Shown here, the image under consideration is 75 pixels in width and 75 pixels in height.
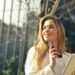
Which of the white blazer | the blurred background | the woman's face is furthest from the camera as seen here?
the blurred background

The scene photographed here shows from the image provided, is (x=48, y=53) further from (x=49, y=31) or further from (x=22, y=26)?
(x=22, y=26)

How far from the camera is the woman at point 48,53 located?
1.07 m

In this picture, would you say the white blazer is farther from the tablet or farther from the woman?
the tablet

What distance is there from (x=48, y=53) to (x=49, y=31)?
5.3 inches

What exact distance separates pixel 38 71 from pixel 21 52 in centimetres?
88

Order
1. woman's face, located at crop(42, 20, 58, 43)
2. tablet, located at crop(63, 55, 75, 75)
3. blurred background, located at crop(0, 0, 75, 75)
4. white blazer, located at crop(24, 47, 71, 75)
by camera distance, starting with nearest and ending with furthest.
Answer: tablet, located at crop(63, 55, 75, 75) → white blazer, located at crop(24, 47, 71, 75) → woman's face, located at crop(42, 20, 58, 43) → blurred background, located at crop(0, 0, 75, 75)

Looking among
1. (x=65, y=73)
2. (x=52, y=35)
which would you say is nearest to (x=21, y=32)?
(x=52, y=35)

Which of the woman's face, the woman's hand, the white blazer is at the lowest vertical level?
the white blazer

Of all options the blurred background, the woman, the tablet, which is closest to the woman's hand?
the woman

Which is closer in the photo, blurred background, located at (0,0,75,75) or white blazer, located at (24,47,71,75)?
white blazer, located at (24,47,71,75)

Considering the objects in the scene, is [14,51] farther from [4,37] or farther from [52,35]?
[52,35]

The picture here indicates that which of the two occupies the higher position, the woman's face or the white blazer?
the woman's face

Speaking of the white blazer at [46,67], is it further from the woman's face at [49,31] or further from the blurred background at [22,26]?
the blurred background at [22,26]

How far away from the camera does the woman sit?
1.07 m
